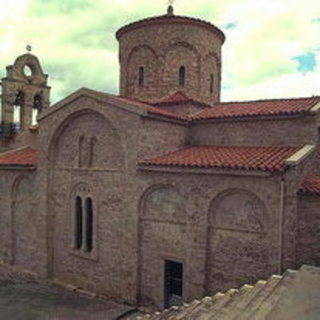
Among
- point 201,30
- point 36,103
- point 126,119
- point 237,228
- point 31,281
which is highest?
point 201,30

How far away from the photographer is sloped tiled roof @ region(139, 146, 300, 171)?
10.2 m

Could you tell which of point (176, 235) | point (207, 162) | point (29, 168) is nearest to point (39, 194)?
point (29, 168)

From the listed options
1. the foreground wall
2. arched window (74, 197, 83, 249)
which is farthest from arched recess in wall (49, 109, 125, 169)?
the foreground wall

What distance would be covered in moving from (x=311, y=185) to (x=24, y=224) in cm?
1157

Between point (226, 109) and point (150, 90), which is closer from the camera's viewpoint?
point (226, 109)

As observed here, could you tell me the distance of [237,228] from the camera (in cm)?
1058

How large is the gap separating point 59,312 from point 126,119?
6.48 m

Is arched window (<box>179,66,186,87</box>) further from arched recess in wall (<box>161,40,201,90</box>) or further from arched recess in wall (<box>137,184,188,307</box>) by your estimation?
arched recess in wall (<box>137,184,188,307</box>)

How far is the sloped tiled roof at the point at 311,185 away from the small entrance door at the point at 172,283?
14.4 feet

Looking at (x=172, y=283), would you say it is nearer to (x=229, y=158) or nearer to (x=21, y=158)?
(x=229, y=158)

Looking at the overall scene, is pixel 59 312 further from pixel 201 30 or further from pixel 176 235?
pixel 201 30

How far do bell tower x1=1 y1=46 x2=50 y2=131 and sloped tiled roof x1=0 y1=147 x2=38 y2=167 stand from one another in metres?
1.80

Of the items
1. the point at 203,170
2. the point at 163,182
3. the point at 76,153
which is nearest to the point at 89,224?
the point at 76,153

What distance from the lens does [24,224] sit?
53.1 ft
